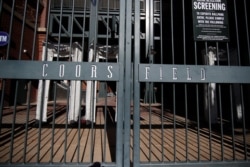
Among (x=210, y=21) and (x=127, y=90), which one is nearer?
(x=127, y=90)

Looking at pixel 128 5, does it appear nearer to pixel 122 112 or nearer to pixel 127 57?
pixel 127 57

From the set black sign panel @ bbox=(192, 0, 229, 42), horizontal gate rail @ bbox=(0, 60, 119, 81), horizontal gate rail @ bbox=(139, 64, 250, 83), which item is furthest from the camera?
black sign panel @ bbox=(192, 0, 229, 42)

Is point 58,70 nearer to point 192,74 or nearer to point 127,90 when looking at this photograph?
point 127,90

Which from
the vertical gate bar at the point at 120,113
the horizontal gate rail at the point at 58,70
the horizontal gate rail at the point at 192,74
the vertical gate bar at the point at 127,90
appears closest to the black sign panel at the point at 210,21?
the horizontal gate rail at the point at 192,74

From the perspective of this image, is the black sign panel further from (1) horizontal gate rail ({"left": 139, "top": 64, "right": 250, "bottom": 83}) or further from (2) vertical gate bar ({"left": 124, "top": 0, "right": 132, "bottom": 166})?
(2) vertical gate bar ({"left": 124, "top": 0, "right": 132, "bottom": 166})

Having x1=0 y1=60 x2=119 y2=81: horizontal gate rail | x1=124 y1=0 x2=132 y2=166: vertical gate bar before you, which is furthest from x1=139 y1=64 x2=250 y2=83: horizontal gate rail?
x1=0 y1=60 x2=119 y2=81: horizontal gate rail

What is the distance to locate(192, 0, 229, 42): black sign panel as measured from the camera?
3281 mm

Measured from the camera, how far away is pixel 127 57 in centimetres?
308

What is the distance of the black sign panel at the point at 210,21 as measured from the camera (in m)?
3.28

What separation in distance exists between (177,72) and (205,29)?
852 mm

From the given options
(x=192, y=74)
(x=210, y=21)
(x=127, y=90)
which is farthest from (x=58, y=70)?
(x=210, y=21)

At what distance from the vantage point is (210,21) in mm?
3316

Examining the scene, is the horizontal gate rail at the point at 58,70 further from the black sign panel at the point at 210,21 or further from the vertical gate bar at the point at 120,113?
the black sign panel at the point at 210,21

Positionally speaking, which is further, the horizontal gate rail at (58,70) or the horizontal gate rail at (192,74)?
the horizontal gate rail at (192,74)
